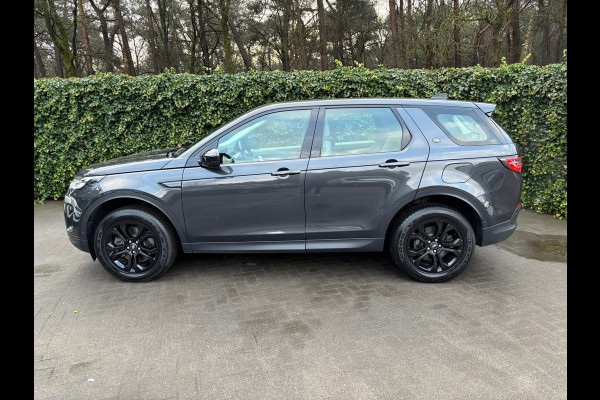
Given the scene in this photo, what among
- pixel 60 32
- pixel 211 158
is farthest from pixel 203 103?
pixel 60 32

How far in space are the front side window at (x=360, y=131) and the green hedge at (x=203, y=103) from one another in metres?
3.13

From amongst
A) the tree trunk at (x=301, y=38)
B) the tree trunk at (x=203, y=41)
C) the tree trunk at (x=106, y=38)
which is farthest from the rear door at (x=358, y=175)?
the tree trunk at (x=203, y=41)

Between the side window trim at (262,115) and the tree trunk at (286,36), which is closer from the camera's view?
the side window trim at (262,115)

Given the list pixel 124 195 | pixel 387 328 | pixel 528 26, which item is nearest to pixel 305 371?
pixel 387 328

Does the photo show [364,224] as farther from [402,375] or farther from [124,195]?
[124,195]

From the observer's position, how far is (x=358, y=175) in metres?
3.61

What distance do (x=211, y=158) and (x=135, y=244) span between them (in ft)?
4.05

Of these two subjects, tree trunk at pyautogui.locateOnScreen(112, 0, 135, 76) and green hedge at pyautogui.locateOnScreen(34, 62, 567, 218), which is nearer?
green hedge at pyautogui.locateOnScreen(34, 62, 567, 218)

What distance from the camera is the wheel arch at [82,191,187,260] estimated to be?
3.71 metres

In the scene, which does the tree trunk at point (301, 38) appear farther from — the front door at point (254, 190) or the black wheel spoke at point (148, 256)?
the black wheel spoke at point (148, 256)

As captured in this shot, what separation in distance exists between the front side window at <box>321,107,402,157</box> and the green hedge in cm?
313

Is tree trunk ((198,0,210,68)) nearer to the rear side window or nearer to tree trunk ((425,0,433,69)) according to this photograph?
tree trunk ((425,0,433,69))

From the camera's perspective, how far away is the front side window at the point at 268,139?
12.3 ft

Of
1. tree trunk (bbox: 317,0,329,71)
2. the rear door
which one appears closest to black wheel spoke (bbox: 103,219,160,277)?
the rear door
